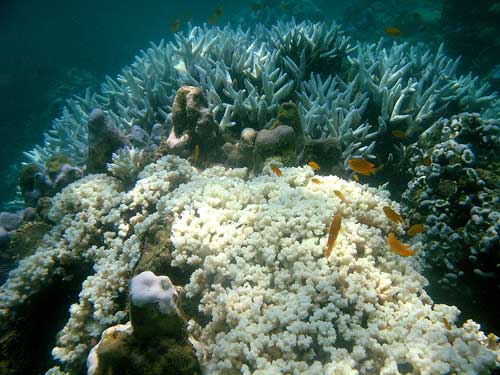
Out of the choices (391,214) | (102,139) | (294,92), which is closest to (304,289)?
(391,214)

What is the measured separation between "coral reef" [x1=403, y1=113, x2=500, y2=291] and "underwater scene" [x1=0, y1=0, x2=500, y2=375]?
2cm

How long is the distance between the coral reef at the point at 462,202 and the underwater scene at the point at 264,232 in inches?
0.7

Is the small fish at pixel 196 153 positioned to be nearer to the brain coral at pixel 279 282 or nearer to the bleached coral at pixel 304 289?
the brain coral at pixel 279 282

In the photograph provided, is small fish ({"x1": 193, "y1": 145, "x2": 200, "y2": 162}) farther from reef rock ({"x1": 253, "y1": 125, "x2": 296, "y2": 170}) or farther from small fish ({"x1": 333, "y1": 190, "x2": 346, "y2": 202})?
small fish ({"x1": 333, "y1": 190, "x2": 346, "y2": 202})

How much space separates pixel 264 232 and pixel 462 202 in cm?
202

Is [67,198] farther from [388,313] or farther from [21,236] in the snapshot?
[388,313]

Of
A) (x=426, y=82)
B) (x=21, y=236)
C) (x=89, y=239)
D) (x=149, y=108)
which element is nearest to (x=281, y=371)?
(x=89, y=239)

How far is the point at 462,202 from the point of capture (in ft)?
10.2

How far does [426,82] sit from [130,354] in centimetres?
657

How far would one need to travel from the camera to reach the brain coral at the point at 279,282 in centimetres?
215

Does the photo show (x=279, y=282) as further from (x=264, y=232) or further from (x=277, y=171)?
(x=277, y=171)

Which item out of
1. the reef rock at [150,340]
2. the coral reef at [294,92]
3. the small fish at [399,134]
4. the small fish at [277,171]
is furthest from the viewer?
the coral reef at [294,92]

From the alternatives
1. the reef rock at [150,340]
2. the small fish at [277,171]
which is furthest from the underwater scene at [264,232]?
the small fish at [277,171]

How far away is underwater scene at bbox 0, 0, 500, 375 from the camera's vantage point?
2.17m
